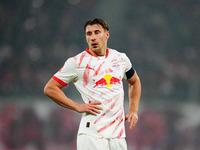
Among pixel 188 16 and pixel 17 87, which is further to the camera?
pixel 188 16

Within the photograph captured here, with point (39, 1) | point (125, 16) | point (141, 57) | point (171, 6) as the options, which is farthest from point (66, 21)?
point (171, 6)

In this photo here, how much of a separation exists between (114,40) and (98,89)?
5.63m

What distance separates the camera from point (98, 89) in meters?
2.70

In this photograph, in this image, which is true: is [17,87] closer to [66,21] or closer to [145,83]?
[66,21]

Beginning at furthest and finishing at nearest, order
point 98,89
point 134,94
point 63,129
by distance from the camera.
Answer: point 63,129 → point 134,94 → point 98,89

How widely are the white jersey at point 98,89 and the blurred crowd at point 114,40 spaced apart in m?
4.64

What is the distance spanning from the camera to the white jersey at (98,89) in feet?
8.73

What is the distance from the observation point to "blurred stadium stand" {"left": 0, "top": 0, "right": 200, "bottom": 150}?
6938 mm

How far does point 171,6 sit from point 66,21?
8.79 ft

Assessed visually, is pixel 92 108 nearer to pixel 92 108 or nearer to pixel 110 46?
pixel 92 108

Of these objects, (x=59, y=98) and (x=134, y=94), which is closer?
(x=59, y=98)

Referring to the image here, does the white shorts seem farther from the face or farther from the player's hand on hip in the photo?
the face

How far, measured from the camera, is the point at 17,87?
7359 mm

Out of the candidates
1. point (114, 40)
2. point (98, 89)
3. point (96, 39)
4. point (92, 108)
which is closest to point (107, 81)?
point (98, 89)
